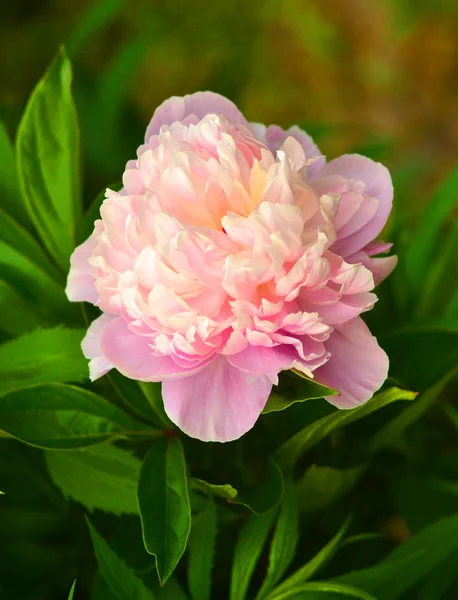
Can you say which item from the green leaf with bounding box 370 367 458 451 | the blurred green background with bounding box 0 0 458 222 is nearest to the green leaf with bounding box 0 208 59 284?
the green leaf with bounding box 370 367 458 451

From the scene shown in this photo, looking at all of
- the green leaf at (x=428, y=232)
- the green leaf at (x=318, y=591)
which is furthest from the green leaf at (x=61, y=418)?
the green leaf at (x=428, y=232)

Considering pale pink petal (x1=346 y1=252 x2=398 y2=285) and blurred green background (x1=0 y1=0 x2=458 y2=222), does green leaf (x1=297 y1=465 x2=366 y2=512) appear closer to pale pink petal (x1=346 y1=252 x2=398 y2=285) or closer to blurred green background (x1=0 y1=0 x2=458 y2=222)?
pale pink petal (x1=346 y1=252 x2=398 y2=285)

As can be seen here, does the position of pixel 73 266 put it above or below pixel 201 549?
above

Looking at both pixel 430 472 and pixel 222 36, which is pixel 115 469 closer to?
pixel 430 472

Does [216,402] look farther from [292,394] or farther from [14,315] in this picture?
[14,315]

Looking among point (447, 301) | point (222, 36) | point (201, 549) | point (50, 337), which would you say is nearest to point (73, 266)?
point (50, 337)
